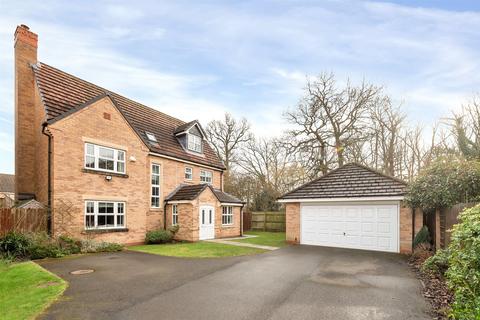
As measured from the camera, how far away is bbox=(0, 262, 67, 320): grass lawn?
5.78m

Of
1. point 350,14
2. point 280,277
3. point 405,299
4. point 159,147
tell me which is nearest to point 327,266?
point 280,277

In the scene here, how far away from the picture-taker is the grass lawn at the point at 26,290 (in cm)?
578

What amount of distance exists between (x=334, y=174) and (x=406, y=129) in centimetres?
1455

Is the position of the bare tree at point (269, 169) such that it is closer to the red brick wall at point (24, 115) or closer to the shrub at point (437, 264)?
the shrub at point (437, 264)

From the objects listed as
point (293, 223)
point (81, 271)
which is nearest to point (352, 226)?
point (293, 223)

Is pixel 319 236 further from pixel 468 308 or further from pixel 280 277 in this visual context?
pixel 468 308

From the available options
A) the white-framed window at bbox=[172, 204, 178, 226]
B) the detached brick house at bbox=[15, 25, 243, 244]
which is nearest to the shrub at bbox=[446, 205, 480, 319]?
the detached brick house at bbox=[15, 25, 243, 244]

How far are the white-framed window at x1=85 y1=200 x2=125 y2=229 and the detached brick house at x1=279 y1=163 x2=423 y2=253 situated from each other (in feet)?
30.5

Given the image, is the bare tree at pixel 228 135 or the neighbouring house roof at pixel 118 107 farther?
the bare tree at pixel 228 135

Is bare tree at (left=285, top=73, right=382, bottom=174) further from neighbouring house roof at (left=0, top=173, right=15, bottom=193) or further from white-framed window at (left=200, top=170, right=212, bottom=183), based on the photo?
neighbouring house roof at (left=0, top=173, right=15, bottom=193)

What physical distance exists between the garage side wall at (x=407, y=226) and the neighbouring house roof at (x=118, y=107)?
14083 millimetres

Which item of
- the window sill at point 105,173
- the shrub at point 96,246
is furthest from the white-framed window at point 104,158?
the shrub at point 96,246

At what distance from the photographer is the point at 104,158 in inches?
607

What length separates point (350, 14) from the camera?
1066 cm
